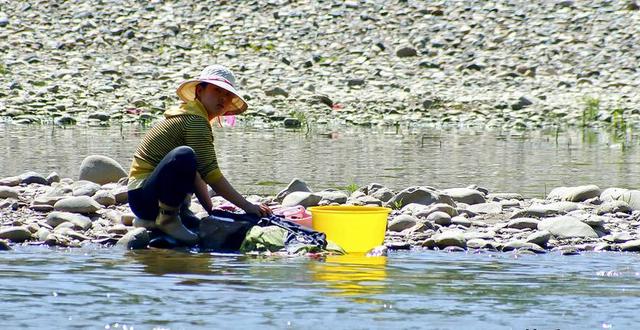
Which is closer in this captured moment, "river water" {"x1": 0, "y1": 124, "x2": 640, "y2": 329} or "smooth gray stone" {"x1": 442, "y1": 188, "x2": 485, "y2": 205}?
"river water" {"x1": 0, "y1": 124, "x2": 640, "y2": 329}

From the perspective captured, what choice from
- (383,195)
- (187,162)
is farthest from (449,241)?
(383,195)

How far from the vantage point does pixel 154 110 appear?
22.2 m

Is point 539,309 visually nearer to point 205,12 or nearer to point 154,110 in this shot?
point 154,110

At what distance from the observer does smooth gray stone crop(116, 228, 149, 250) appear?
8.87 m

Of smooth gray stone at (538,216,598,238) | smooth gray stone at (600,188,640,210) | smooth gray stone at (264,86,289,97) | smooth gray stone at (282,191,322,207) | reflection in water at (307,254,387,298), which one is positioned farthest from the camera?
smooth gray stone at (264,86,289,97)

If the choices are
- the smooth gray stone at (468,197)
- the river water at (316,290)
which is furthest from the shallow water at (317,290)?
the smooth gray stone at (468,197)

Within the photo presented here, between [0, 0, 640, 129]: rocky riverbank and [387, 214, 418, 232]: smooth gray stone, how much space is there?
11890 mm

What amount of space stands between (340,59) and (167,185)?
16611 millimetres

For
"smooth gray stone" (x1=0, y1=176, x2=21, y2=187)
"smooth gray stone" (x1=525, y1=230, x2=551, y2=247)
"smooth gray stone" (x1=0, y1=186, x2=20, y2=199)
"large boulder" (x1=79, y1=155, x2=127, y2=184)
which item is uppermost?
"large boulder" (x1=79, y1=155, x2=127, y2=184)

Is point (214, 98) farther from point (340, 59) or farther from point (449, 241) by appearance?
point (340, 59)

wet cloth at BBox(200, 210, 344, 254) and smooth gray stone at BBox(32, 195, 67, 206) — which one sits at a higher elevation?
smooth gray stone at BBox(32, 195, 67, 206)

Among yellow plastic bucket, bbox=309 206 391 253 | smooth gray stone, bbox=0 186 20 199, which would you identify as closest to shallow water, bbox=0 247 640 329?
yellow plastic bucket, bbox=309 206 391 253

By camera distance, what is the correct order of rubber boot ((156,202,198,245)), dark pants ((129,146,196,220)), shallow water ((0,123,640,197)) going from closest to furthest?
1. dark pants ((129,146,196,220))
2. rubber boot ((156,202,198,245))
3. shallow water ((0,123,640,197))

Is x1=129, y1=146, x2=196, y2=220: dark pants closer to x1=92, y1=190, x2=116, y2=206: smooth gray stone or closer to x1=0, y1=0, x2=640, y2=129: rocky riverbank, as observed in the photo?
x1=92, y1=190, x2=116, y2=206: smooth gray stone
